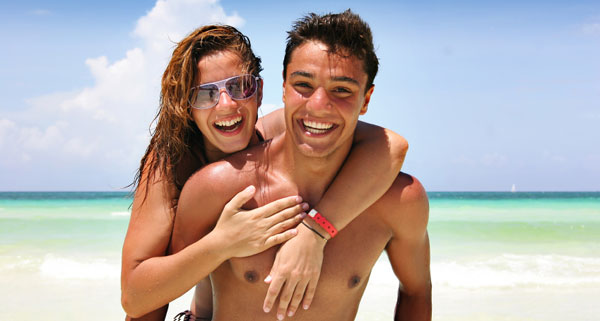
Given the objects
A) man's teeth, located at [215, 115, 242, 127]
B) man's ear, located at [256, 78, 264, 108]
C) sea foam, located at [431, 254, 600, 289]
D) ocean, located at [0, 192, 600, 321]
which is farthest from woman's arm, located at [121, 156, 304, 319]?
sea foam, located at [431, 254, 600, 289]

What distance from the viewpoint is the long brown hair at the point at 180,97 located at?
2932mm

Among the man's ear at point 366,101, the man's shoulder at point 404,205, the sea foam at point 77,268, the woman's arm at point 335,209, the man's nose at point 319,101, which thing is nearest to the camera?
the man's nose at point 319,101

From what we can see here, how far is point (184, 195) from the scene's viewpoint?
2.70 meters

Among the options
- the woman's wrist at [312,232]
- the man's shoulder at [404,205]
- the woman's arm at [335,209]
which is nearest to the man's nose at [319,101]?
the woman's arm at [335,209]

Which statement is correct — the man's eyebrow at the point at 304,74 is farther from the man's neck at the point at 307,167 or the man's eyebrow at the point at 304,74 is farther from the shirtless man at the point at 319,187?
the man's neck at the point at 307,167

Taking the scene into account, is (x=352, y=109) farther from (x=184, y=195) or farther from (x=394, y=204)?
(x=184, y=195)

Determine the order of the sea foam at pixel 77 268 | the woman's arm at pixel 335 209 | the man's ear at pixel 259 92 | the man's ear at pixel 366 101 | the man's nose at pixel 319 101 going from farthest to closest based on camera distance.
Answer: the sea foam at pixel 77 268 < the man's ear at pixel 259 92 < the man's ear at pixel 366 101 < the woman's arm at pixel 335 209 < the man's nose at pixel 319 101

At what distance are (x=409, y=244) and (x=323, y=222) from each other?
62 centimetres

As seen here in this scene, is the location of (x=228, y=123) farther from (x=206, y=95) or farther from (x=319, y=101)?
(x=319, y=101)

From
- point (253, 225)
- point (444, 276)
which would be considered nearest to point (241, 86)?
point (253, 225)

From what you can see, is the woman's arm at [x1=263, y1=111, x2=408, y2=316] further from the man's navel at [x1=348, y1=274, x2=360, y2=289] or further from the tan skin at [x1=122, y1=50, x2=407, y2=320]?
the man's navel at [x1=348, y1=274, x2=360, y2=289]

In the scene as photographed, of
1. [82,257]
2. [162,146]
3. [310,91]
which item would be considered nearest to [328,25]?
[310,91]

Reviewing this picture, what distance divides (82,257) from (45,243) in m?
2.03

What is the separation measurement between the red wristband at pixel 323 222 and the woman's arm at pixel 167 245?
0.30 feet
